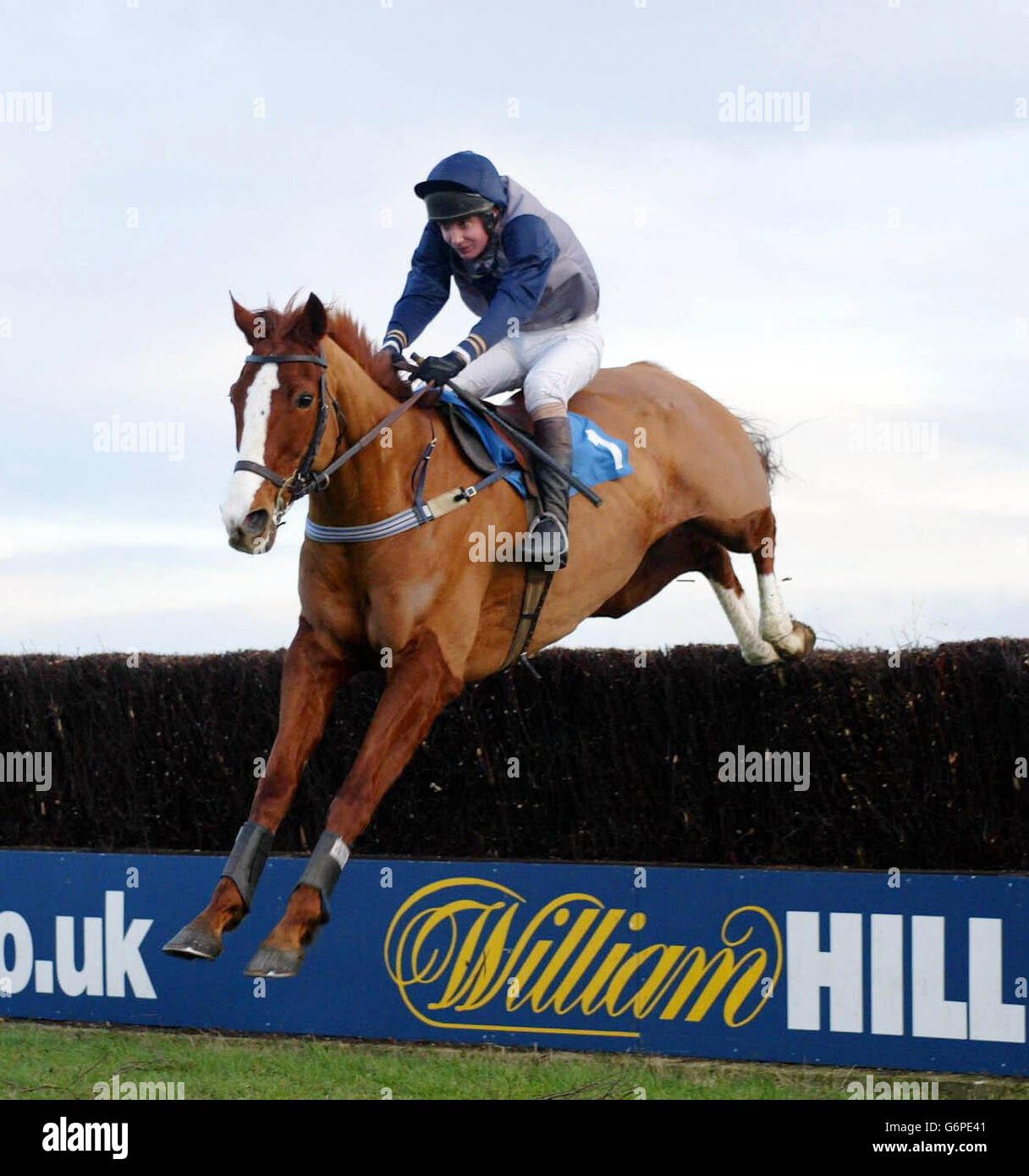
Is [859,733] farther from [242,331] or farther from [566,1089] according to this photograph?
[242,331]

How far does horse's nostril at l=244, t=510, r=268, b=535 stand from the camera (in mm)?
5477

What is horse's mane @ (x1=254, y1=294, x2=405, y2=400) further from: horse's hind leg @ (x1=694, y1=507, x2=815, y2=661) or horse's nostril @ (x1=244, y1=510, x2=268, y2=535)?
horse's hind leg @ (x1=694, y1=507, x2=815, y2=661)

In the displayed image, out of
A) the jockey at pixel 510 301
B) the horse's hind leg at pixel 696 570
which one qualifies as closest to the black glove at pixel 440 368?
the jockey at pixel 510 301

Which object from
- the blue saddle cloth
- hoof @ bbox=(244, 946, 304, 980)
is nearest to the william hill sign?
the blue saddle cloth

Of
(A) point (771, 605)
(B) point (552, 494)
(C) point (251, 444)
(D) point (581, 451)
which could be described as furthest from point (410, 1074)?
(C) point (251, 444)

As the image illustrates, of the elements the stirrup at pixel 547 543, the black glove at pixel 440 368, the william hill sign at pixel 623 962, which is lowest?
the william hill sign at pixel 623 962

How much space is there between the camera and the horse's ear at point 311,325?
5875 mm

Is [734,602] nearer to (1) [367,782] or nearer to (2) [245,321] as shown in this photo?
(1) [367,782]

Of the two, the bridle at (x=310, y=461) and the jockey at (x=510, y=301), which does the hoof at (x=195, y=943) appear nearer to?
the bridle at (x=310, y=461)

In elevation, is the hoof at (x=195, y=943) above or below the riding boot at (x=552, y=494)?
below

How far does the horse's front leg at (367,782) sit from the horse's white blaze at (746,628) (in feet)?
8.48

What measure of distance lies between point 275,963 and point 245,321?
2.38 m

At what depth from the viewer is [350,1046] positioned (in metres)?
8.85

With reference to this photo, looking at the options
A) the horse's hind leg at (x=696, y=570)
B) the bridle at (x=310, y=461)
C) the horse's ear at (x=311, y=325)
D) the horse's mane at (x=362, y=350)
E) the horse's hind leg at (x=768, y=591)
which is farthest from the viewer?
the horse's hind leg at (x=768, y=591)
